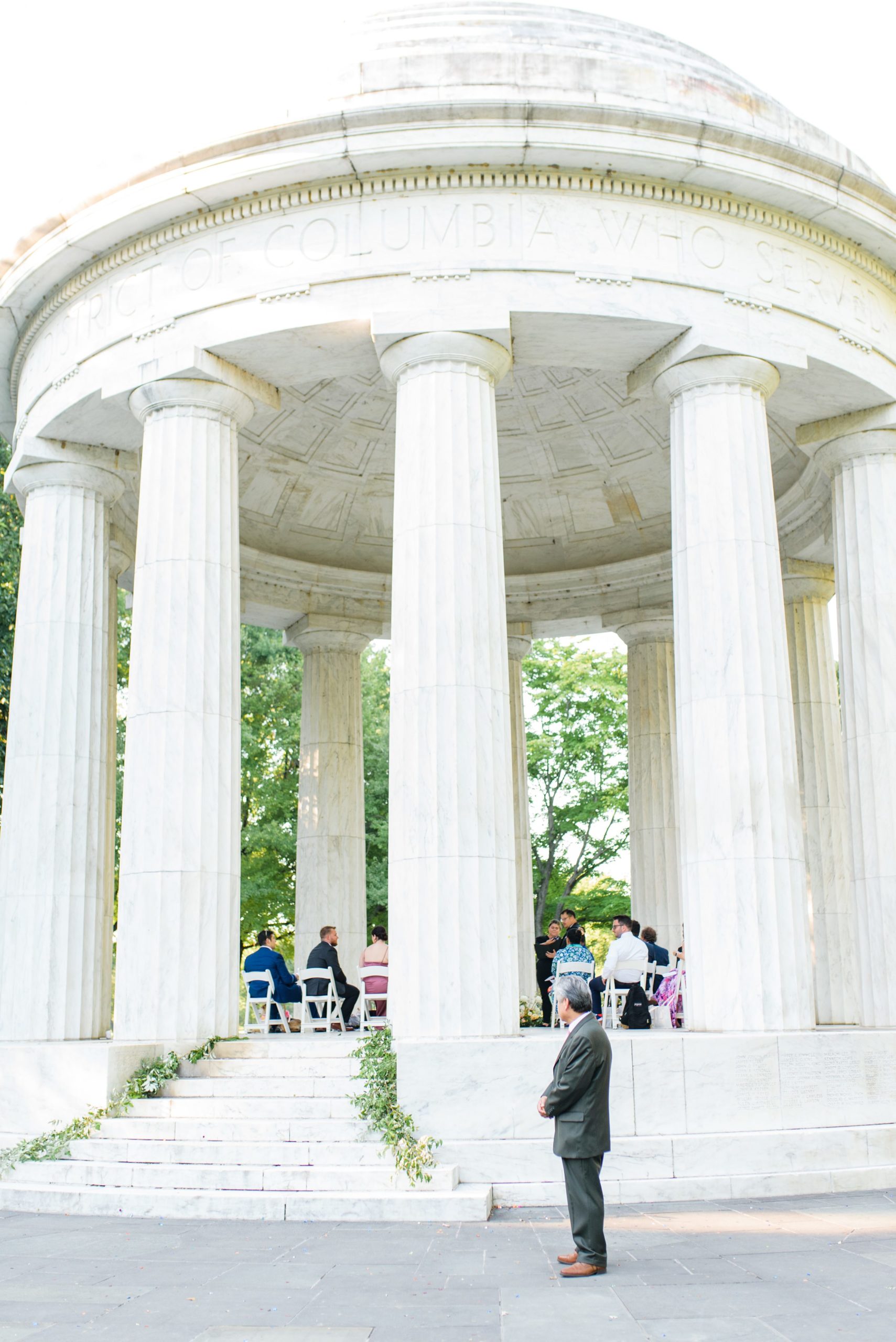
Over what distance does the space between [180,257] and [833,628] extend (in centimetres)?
4742

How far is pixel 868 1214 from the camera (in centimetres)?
1936

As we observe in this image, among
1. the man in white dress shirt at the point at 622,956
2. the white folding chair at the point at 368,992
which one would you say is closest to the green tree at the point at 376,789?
the white folding chair at the point at 368,992

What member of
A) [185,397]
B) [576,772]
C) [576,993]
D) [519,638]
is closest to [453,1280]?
[576,993]

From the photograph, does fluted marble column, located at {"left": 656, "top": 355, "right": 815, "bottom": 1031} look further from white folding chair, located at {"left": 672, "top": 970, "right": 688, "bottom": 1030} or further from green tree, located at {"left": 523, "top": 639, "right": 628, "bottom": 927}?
green tree, located at {"left": 523, "top": 639, "right": 628, "bottom": 927}

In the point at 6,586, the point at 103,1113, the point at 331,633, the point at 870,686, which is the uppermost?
the point at 6,586

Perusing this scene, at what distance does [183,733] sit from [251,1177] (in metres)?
9.54

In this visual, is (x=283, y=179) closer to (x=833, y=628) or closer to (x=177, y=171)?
(x=177, y=171)

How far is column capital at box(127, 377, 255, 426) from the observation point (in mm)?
27953

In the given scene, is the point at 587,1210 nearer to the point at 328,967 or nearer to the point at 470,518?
the point at 470,518

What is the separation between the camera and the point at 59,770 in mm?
30625

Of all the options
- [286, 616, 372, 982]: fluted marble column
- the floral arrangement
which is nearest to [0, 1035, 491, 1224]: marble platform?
the floral arrangement

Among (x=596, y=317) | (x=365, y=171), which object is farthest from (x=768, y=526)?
(x=365, y=171)

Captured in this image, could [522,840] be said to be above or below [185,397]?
below

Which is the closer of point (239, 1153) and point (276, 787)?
point (239, 1153)
